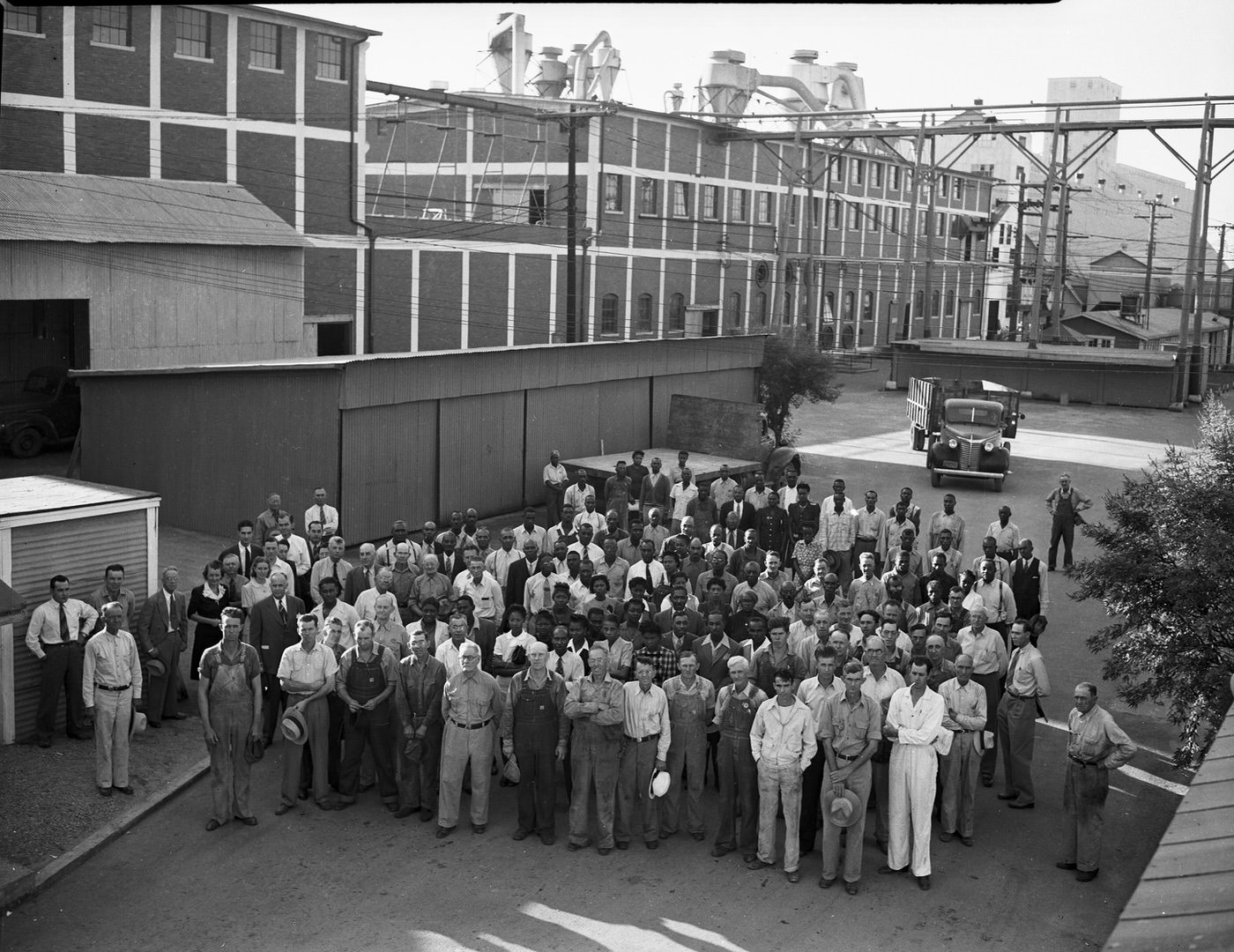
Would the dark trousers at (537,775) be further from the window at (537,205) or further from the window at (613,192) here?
the window at (613,192)

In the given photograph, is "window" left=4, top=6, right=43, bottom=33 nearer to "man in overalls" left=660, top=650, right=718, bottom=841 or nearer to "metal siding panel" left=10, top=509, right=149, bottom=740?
"metal siding panel" left=10, top=509, right=149, bottom=740

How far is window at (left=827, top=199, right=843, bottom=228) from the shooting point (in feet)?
197

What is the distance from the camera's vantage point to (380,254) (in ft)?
122

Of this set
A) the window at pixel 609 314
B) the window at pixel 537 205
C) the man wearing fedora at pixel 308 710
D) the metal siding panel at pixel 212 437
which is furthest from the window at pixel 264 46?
the man wearing fedora at pixel 308 710

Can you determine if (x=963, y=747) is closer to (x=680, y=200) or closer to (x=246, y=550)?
(x=246, y=550)

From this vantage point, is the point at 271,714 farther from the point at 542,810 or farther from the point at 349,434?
the point at 349,434

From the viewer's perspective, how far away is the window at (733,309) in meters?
53.9

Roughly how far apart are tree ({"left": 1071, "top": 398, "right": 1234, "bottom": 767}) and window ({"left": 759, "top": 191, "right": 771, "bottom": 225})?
1773 inches

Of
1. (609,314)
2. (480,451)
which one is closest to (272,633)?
(480,451)

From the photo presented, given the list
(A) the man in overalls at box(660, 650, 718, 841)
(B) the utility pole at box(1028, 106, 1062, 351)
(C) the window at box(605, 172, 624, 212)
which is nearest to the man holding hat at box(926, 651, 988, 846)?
(A) the man in overalls at box(660, 650, 718, 841)

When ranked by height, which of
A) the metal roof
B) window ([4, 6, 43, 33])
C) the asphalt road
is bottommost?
the asphalt road

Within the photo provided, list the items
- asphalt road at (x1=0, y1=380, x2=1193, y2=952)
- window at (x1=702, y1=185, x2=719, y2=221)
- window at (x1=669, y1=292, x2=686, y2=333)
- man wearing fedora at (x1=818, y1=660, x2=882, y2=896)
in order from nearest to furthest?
asphalt road at (x1=0, y1=380, x2=1193, y2=952) → man wearing fedora at (x1=818, y1=660, x2=882, y2=896) → window at (x1=669, y1=292, x2=686, y2=333) → window at (x1=702, y1=185, x2=719, y2=221)

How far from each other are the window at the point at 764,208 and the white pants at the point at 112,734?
47.9m

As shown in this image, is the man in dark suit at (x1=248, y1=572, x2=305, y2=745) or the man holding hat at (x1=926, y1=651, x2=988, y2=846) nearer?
the man holding hat at (x1=926, y1=651, x2=988, y2=846)
